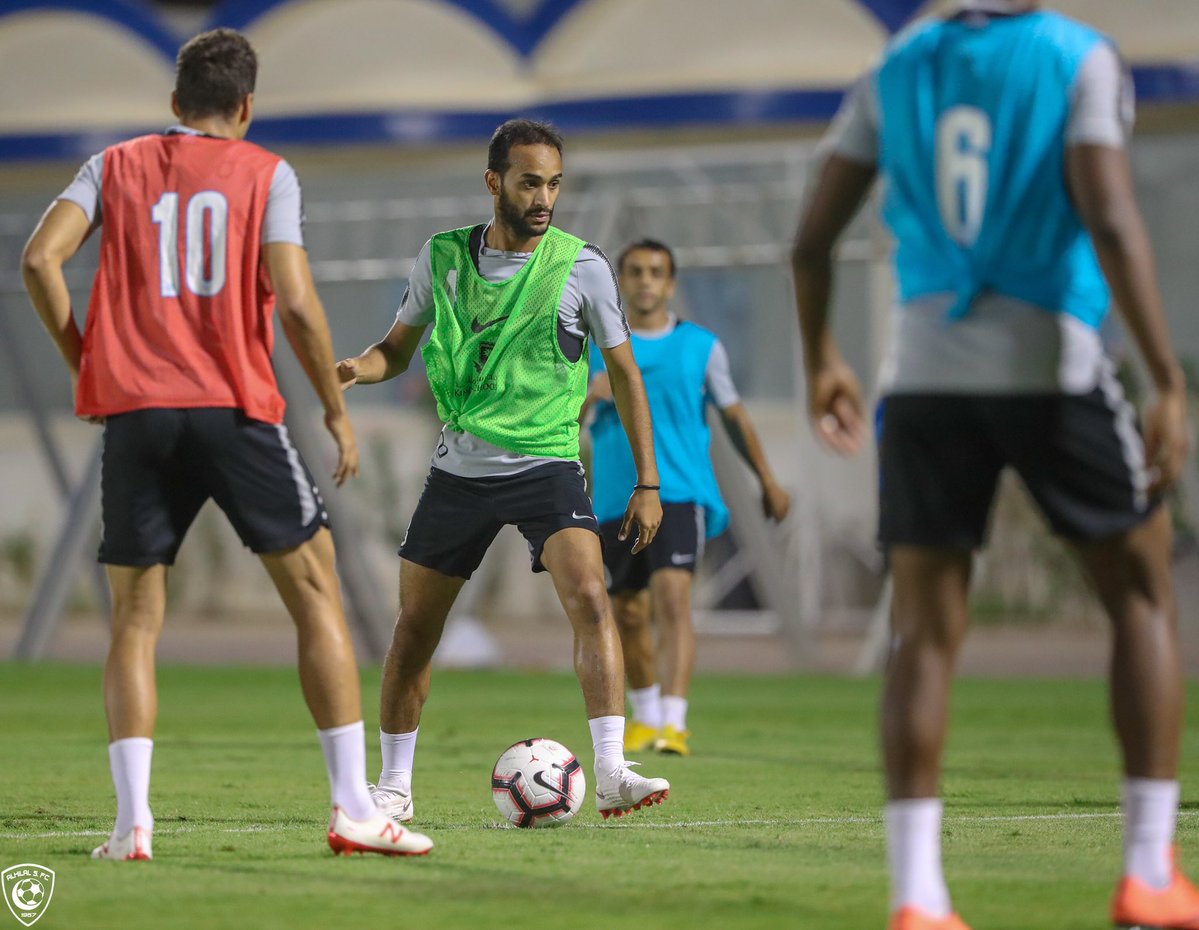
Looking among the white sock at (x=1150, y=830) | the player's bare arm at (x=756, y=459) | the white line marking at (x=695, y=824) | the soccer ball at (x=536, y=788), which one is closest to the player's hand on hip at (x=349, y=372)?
the soccer ball at (x=536, y=788)

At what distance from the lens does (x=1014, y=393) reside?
4.17 metres

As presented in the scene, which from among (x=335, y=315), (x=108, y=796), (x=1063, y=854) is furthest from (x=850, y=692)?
(x=335, y=315)

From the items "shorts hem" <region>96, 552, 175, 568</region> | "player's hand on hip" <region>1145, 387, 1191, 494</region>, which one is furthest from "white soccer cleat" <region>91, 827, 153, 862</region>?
"player's hand on hip" <region>1145, 387, 1191, 494</region>

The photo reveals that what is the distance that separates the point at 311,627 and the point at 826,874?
1418mm

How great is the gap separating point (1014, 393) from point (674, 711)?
18.3 ft

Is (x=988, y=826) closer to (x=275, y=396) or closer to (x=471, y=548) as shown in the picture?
(x=471, y=548)

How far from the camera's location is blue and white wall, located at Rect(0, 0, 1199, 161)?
72.2ft

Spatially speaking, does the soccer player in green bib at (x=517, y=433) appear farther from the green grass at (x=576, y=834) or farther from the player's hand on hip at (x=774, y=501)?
the player's hand on hip at (x=774, y=501)

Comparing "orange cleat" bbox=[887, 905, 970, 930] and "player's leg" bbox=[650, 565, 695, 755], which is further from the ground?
"orange cleat" bbox=[887, 905, 970, 930]

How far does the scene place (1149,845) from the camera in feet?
13.7

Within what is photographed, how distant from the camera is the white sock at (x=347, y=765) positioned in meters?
5.26

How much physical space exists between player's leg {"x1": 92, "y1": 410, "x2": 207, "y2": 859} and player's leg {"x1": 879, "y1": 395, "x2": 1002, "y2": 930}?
1.90 meters

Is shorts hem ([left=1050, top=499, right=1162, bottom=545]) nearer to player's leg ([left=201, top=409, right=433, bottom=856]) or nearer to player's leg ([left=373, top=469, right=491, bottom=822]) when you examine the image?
player's leg ([left=201, top=409, right=433, bottom=856])

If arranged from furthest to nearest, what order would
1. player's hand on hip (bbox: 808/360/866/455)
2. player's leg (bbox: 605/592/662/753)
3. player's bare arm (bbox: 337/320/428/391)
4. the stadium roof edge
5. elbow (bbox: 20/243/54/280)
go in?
1. the stadium roof edge
2. player's leg (bbox: 605/592/662/753)
3. player's bare arm (bbox: 337/320/428/391)
4. elbow (bbox: 20/243/54/280)
5. player's hand on hip (bbox: 808/360/866/455)
